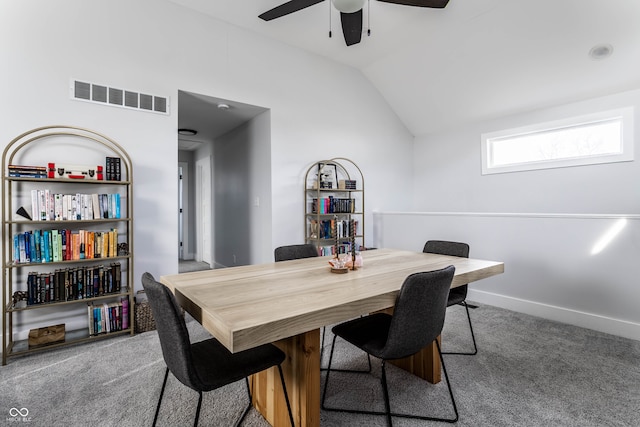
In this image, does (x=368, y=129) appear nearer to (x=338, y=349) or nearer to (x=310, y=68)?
(x=310, y=68)

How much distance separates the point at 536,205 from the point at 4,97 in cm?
551

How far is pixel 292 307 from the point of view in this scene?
3.96 ft

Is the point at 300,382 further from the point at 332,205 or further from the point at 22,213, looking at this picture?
the point at 332,205

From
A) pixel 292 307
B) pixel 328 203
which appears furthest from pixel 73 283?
pixel 328 203

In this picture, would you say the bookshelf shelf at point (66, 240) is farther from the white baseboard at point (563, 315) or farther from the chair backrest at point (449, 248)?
the white baseboard at point (563, 315)

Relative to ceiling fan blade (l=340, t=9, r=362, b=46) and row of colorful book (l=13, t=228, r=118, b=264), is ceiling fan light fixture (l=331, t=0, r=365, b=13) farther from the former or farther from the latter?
row of colorful book (l=13, t=228, r=118, b=264)

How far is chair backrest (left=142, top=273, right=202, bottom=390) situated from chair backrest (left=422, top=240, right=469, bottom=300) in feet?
6.18

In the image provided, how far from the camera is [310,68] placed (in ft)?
13.7

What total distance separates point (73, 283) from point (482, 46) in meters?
4.74

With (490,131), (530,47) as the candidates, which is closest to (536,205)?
(490,131)

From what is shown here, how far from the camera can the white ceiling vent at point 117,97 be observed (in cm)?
272

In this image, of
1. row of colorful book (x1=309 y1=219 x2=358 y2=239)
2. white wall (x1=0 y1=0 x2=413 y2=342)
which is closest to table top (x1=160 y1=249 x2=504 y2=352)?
white wall (x1=0 y1=0 x2=413 y2=342)

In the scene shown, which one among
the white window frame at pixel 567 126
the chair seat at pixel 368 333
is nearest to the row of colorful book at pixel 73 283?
the chair seat at pixel 368 333

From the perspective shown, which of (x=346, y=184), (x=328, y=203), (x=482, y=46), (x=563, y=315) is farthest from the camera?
(x=346, y=184)
